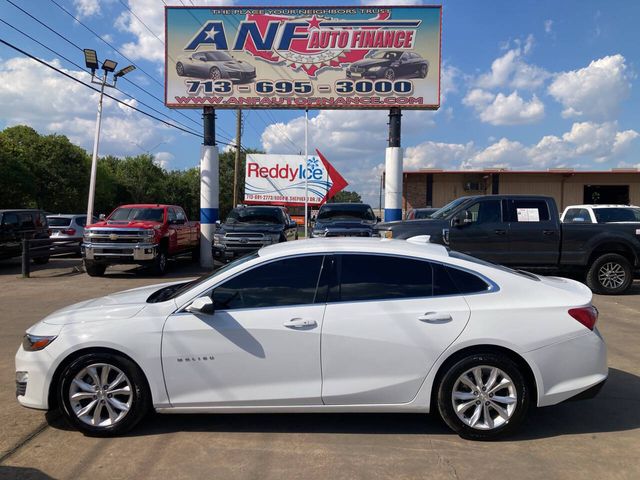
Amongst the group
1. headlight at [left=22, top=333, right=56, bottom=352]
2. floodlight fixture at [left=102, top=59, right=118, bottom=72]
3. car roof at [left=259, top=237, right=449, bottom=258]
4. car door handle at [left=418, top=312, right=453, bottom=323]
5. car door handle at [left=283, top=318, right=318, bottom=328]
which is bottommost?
headlight at [left=22, top=333, right=56, bottom=352]

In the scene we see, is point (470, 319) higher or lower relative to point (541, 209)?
lower

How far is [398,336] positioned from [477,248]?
24.5 feet

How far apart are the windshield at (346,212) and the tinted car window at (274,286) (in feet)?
33.9

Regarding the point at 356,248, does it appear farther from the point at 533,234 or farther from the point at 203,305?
the point at 533,234

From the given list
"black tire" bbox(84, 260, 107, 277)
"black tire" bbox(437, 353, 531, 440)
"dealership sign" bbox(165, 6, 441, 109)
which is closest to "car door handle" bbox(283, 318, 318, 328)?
"black tire" bbox(437, 353, 531, 440)

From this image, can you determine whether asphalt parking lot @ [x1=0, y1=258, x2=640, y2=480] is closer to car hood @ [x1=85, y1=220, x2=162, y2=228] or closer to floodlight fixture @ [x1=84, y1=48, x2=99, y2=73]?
car hood @ [x1=85, y1=220, x2=162, y2=228]

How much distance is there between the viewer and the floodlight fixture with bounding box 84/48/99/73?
1866 centimetres

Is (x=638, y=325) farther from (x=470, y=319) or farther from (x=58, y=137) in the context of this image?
(x=58, y=137)

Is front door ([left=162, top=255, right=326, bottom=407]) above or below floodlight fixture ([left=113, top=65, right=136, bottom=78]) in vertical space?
below

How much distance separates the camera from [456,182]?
31.4 m

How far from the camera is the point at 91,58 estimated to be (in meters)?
18.7

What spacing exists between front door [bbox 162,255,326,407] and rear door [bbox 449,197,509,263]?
7.43 meters

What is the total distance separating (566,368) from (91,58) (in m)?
19.3

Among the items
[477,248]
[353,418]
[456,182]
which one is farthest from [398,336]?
[456,182]
